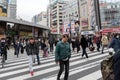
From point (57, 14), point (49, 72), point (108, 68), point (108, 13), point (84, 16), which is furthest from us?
point (57, 14)

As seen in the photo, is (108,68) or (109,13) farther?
(109,13)

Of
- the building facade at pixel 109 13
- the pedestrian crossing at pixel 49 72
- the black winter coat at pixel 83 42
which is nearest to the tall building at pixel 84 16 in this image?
the building facade at pixel 109 13

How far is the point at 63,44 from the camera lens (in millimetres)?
8305

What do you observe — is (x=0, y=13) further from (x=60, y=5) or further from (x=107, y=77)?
(x=60, y=5)

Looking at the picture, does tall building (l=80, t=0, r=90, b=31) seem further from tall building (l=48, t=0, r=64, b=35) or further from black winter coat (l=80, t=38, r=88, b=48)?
black winter coat (l=80, t=38, r=88, b=48)

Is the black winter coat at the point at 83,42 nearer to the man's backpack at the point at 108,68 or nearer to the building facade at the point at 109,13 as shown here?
the man's backpack at the point at 108,68

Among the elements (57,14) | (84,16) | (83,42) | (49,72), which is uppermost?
(57,14)

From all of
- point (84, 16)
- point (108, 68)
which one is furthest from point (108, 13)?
point (108, 68)

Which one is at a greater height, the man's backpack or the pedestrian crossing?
the man's backpack

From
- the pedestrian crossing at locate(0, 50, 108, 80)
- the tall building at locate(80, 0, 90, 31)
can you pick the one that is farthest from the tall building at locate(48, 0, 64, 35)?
the pedestrian crossing at locate(0, 50, 108, 80)

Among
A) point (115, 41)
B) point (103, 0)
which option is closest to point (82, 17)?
point (103, 0)

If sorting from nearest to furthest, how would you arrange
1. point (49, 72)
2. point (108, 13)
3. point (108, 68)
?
point (108, 68) → point (49, 72) → point (108, 13)

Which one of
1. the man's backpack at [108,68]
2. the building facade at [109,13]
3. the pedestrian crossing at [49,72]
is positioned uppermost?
the building facade at [109,13]

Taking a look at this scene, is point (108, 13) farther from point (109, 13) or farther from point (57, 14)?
point (57, 14)
